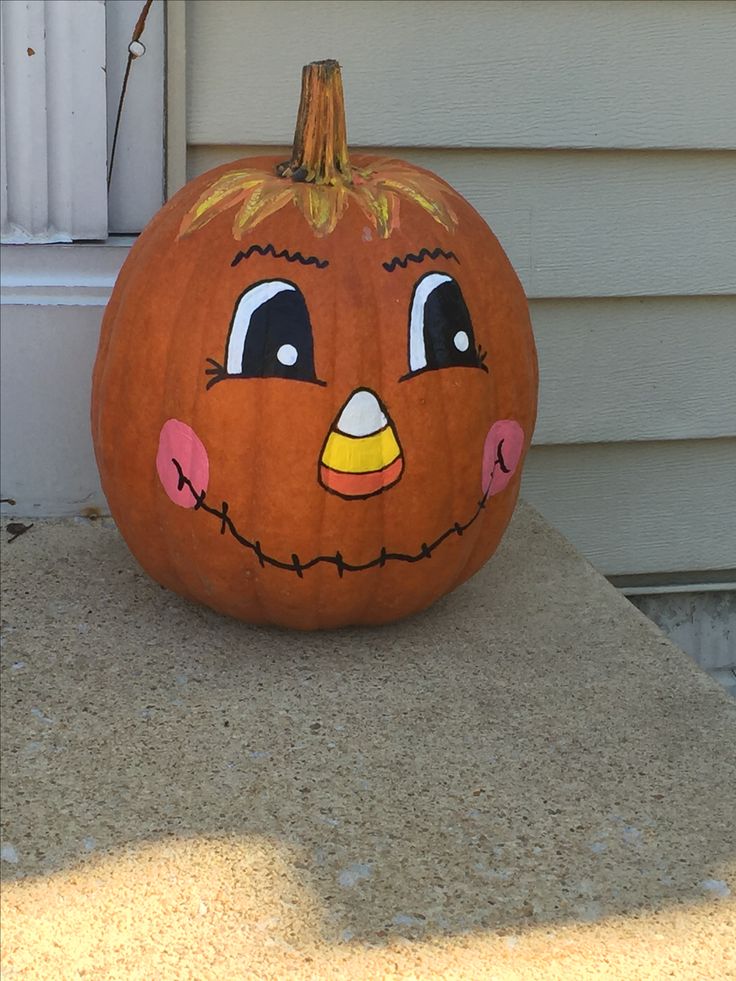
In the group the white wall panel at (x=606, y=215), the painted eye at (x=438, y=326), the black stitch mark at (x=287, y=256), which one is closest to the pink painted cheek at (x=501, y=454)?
the painted eye at (x=438, y=326)

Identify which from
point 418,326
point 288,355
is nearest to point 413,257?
point 418,326

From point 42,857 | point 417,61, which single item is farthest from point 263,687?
point 417,61

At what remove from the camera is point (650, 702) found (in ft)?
6.59

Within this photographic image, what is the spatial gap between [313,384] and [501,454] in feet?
1.26

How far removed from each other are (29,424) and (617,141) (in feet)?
4.70

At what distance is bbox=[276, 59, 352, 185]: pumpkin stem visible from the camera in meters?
2.04

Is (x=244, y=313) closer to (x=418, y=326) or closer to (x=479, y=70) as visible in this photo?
(x=418, y=326)

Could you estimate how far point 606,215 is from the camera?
2797 mm

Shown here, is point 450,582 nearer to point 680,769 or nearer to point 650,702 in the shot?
point 650,702

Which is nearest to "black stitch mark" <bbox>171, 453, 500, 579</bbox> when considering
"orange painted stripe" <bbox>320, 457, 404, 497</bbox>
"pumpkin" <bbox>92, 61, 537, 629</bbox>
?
"pumpkin" <bbox>92, 61, 537, 629</bbox>

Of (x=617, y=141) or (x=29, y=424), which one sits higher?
(x=617, y=141)

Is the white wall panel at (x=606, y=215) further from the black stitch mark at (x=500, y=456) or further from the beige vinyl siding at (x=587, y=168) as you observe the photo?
the black stitch mark at (x=500, y=456)

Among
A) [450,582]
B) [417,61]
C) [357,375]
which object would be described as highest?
[417,61]

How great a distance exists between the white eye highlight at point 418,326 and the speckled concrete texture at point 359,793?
51cm
